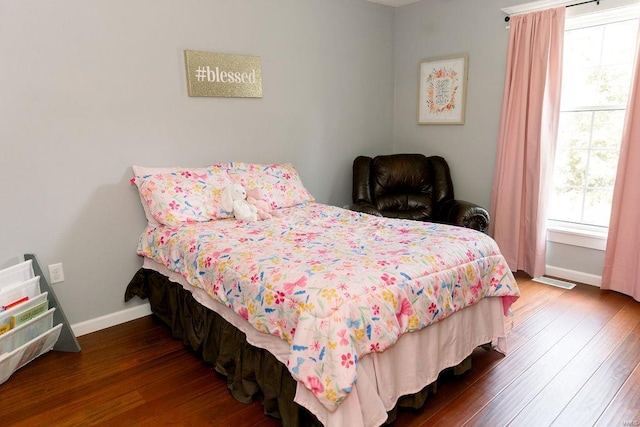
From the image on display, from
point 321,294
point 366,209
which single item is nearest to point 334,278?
point 321,294

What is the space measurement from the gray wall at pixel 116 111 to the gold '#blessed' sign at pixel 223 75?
59mm

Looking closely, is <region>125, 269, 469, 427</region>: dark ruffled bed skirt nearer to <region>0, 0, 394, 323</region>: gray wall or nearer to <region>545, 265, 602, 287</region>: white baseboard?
<region>0, 0, 394, 323</region>: gray wall

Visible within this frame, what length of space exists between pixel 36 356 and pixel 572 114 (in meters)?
4.14

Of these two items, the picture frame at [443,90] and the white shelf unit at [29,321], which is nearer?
the white shelf unit at [29,321]

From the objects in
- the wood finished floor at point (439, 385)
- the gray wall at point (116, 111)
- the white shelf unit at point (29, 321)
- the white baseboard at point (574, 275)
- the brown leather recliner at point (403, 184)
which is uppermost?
the gray wall at point (116, 111)

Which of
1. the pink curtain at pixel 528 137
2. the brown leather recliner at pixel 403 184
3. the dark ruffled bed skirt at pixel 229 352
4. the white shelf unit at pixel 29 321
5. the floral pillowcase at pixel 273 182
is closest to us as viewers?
the dark ruffled bed skirt at pixel 229 352

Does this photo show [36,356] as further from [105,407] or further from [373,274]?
[373,274]

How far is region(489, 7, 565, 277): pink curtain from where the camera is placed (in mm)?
3107

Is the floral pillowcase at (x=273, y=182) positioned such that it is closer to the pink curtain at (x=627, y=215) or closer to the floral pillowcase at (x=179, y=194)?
the floral pillowcase at (x=179, y=194)

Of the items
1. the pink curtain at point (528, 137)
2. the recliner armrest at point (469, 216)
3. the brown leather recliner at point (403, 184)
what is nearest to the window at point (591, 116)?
the pink curtain at point (528, 137)

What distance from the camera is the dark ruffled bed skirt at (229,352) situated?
1684mm

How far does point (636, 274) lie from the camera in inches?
112

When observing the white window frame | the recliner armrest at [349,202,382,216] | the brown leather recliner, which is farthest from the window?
the recliner armrest at [349,202,382,216]

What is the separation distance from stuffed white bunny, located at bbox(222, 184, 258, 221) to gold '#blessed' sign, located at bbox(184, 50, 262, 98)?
30.6 inches
